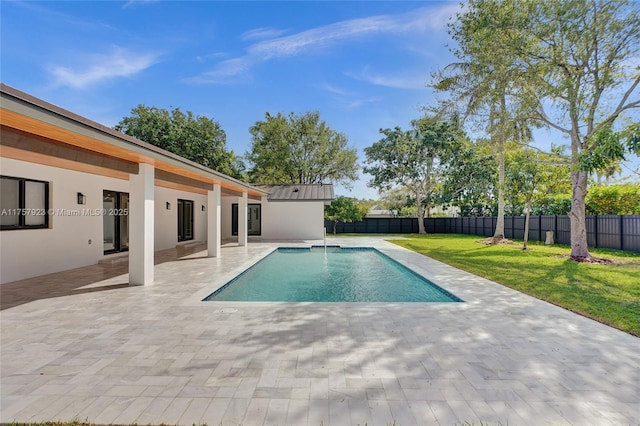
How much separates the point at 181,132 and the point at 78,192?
747 inches

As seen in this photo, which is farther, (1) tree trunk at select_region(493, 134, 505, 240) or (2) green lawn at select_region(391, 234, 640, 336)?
(1) tree trunk at select_region(493, 134, 505, 240)

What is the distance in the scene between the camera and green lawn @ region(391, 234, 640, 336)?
16.7 ft

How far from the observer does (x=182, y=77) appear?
17.3 meters

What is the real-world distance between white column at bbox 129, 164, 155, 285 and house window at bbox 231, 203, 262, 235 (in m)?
13.0

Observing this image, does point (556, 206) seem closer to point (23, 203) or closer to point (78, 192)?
point (78, 192)

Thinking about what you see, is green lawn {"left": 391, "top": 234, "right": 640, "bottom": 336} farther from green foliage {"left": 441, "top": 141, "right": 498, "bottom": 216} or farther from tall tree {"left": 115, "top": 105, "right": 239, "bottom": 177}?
tall tree {"left": 115, "top": 105, "right": 239, "bottom": 177}

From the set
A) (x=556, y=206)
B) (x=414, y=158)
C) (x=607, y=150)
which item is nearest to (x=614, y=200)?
(x=556, y=206)

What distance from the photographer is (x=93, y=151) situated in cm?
552

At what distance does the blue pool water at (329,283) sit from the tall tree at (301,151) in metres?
18.0

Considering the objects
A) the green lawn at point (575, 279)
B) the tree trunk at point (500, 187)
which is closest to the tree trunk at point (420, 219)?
the tree trunk at point (500, 187)

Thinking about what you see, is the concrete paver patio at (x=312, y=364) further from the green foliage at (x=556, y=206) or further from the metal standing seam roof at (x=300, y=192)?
the green foliage at (x=556, y=206)

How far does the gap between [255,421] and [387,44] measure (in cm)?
1397

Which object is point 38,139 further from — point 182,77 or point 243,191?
point 182,77

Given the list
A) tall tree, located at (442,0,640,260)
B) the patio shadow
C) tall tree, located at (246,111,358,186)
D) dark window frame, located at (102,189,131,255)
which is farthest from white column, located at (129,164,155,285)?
tall tree, located at (246,111,358,186)
